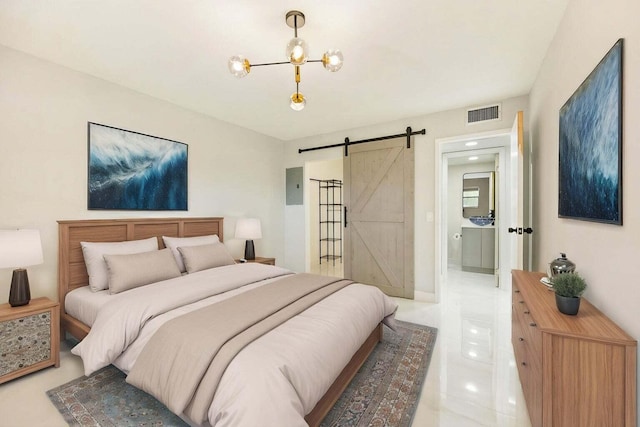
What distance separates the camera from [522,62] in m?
2.49

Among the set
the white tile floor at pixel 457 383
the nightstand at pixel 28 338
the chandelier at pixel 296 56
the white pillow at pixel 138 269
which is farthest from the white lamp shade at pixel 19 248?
the chandelier at pixel 296 56

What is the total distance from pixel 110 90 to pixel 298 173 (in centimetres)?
283

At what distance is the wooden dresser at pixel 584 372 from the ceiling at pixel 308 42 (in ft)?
6.38

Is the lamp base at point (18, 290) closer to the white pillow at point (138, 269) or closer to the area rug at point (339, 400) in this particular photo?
the white pillow at point (138, 269)

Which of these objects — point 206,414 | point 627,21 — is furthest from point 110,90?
point 627,21

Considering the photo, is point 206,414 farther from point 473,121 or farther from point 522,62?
point 473,121

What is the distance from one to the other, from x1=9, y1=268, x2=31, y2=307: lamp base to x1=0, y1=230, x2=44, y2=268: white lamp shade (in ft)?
0.48

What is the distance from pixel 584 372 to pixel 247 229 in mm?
3561

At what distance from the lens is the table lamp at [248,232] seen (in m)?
3.96

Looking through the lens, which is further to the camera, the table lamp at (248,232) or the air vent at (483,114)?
the table lamp at (248,232)

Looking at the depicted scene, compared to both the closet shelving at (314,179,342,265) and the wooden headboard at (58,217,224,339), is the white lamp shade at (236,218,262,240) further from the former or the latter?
the closet shelving at (314,179,342,265)

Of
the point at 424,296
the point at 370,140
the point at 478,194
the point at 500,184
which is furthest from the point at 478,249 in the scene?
the point at 370,140

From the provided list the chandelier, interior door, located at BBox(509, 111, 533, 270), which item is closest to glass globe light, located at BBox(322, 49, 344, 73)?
the chandelier

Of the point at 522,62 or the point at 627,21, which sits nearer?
the point at 627,21
